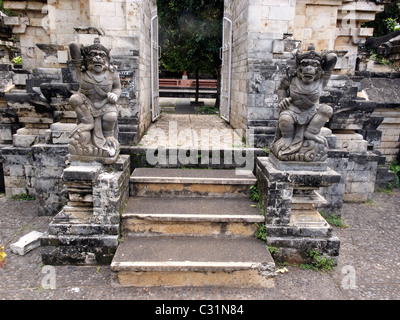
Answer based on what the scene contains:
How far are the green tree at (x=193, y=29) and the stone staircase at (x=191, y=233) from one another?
7.42 meters

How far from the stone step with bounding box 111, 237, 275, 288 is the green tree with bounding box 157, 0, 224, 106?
869 centimetres

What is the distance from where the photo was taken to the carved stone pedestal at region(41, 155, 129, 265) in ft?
11.7

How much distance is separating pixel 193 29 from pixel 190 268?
9.70 m

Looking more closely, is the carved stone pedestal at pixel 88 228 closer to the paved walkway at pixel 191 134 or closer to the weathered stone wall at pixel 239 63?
the paved walkway at pixel 191 134

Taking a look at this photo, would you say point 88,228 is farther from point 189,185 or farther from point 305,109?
point 305,109

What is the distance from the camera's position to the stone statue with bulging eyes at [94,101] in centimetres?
351

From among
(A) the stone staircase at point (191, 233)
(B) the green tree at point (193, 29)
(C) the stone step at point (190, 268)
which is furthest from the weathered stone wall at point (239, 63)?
(B) the green tree at point (193, 29)

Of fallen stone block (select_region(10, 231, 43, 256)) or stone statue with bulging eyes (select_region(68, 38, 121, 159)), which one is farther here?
fallen stone block (select_region(10, 231, 43, 256))

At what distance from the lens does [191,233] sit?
12.4 ft

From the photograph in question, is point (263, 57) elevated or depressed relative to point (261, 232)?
elevated

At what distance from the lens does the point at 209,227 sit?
377 centimetres

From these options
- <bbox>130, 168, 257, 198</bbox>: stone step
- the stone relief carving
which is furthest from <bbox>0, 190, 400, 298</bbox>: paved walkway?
the stone relief carving

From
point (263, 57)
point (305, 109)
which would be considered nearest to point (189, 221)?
point (305, 109)

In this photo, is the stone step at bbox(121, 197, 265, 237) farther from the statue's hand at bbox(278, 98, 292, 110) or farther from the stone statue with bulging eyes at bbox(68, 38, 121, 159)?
the statue's hand at bbox(278, 98, 292, 110)
